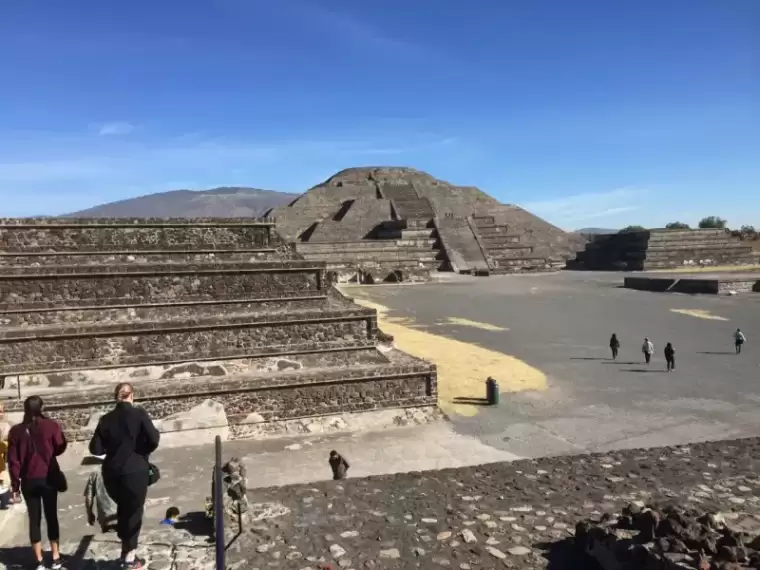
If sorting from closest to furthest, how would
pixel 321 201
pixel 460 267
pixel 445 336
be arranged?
1. pixel 445 336
2. pixel 460 267
3. pixel 321 201

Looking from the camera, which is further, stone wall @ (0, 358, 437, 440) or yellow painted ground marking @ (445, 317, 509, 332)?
yellow painted ground marking @ (445, 317, 509, 332)

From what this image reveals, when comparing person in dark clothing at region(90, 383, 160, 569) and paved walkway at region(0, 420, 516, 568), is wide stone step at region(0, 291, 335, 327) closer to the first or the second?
paved walkway at region(0, 420, 516, 568)

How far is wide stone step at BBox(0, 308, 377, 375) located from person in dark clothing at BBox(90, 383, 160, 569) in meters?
5.07

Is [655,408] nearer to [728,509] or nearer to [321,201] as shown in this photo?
[728,509]

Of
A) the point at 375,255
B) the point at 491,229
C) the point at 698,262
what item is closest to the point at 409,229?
the point at 375,255

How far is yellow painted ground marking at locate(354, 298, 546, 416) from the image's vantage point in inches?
414

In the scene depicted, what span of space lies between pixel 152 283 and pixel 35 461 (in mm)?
5684

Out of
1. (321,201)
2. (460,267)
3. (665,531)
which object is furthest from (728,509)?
(321,201)

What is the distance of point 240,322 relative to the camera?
9.09 metres

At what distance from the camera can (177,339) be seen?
29.1 ft

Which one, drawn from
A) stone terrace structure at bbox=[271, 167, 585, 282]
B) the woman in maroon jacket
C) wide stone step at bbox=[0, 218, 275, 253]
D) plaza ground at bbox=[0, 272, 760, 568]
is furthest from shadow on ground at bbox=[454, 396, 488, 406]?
stone terrace structure at bbox=[271, 167, 585, 282]

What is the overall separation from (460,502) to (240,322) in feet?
16.4

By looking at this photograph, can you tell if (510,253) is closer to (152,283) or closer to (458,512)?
(152,283)

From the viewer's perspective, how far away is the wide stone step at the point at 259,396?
297 inches
